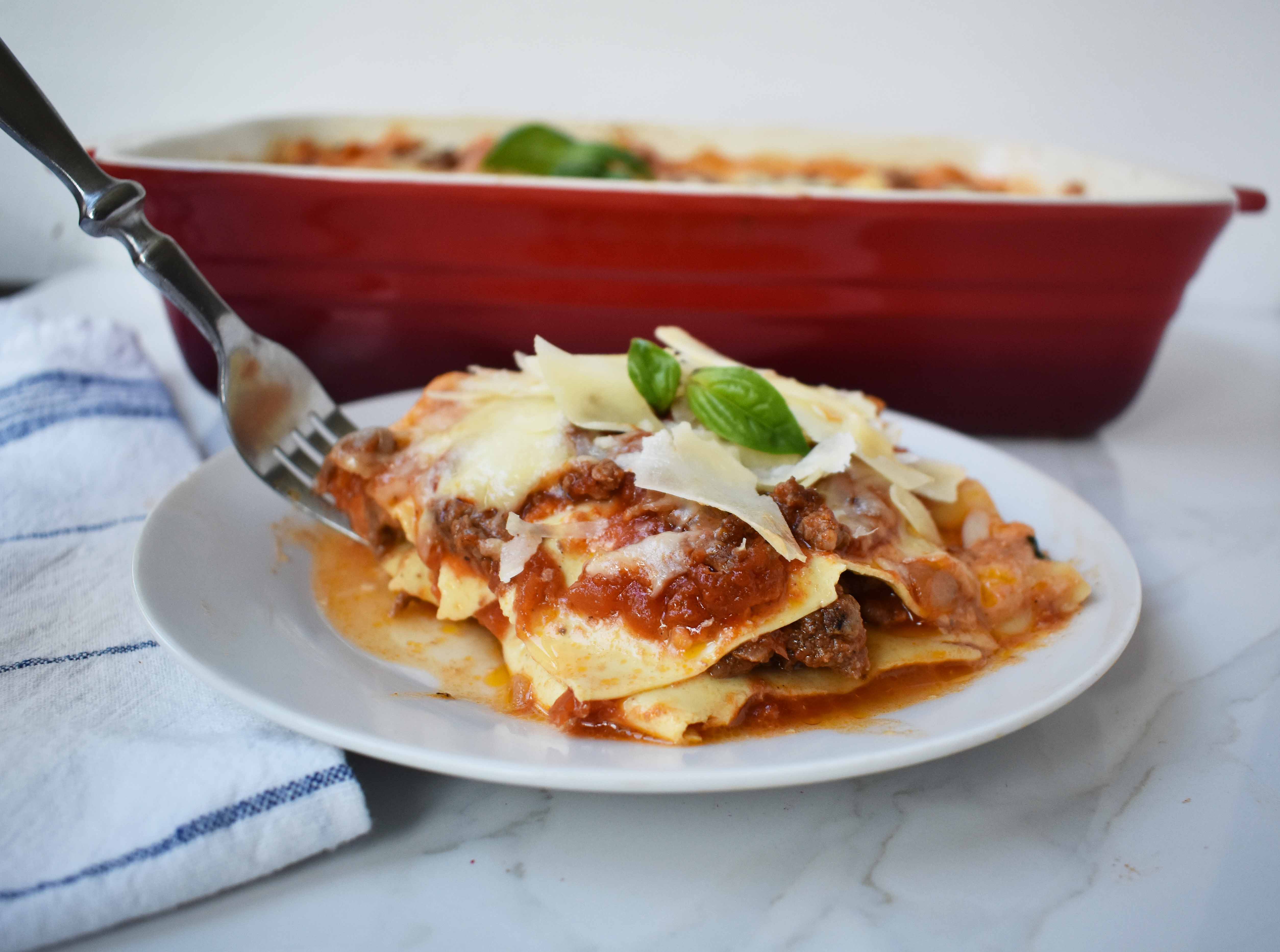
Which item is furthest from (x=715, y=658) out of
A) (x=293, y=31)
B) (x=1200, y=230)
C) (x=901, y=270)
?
(x=293, y=31)

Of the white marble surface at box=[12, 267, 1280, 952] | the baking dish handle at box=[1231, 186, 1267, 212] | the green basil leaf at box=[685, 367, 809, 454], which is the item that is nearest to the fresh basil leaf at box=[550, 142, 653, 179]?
the green basil leaf at box=[685, 367, 809, 454]

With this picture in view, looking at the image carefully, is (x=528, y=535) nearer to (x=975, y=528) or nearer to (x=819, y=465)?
(x=819, y=465)

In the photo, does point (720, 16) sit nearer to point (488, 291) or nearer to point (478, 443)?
point (488, 291)

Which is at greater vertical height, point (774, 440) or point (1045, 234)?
point (774, 440)

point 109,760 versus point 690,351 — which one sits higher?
point 109,760

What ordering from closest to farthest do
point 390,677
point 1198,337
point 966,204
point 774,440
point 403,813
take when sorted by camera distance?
point 403,813
point 390,677
point 774,440
point 966,204
point 1198,337

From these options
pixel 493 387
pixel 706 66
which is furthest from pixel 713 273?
pixel 706 66
